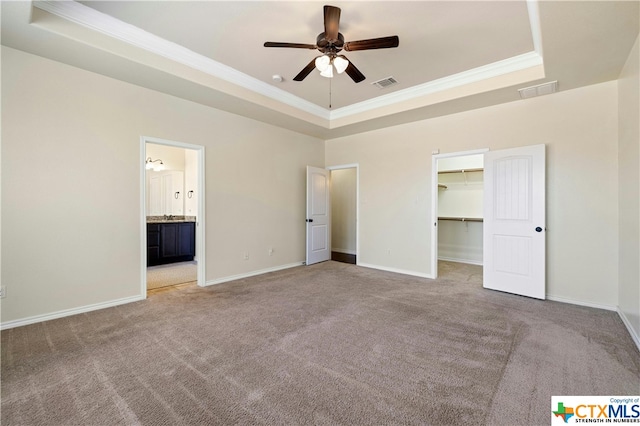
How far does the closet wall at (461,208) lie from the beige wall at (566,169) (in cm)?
155

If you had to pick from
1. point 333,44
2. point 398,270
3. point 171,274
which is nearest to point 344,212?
point 398,270

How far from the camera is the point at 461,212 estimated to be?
249 inches

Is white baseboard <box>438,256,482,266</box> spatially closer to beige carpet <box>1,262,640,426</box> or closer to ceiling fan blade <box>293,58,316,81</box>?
beige carpet <box>1,262,640,426</box>

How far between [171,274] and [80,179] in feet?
7.78

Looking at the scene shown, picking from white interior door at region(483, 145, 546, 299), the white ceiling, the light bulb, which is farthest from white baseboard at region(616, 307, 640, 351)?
the light bulb

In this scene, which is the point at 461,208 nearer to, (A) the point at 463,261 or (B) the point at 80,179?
(A) the point at 463,261

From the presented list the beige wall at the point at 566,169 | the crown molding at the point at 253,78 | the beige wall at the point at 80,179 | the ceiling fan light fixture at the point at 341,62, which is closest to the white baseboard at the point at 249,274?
the beige wall at the point at 80,179

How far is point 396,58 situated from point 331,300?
10.4 ft

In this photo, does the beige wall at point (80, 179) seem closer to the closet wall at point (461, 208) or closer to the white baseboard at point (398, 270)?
the white baseboard at point (398, 270)

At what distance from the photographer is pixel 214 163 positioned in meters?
4.41

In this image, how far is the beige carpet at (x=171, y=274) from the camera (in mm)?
4481

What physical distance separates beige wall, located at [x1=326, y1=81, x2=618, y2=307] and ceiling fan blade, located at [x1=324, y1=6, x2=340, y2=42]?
9.59 feet

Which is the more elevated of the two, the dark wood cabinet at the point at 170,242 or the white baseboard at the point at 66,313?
the dark wood cabinet at the point at 170,242

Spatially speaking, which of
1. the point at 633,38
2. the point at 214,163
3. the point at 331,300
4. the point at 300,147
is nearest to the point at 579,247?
the point at 633,38
